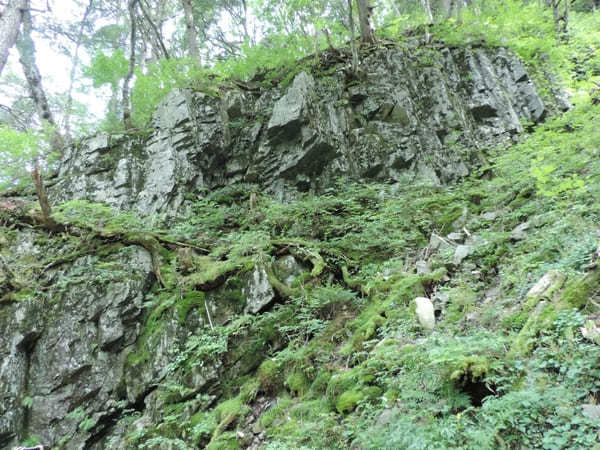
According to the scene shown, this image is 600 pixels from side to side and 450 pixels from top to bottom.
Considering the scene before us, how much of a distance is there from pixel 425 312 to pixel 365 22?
11915 millimetres

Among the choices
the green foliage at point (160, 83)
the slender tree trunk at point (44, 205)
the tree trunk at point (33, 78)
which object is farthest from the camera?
the tree trunk at point (33, 78)

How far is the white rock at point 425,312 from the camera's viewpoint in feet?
13.4

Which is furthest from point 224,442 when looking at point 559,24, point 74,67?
point 74,67

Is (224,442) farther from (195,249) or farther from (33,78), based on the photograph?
(33,78)

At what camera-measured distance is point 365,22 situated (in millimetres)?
12484

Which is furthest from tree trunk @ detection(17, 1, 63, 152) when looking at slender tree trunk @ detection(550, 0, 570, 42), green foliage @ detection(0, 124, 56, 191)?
slender tree trunk @ detection(550, 0, 570, 42)

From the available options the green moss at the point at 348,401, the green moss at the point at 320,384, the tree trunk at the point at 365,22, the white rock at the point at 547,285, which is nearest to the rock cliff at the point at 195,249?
the green moss at the point at 320,384

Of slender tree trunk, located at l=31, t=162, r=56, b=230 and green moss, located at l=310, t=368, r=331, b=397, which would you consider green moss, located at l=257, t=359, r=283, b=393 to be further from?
slender tree trunk, located at l=31, t=162, r=56, b=230

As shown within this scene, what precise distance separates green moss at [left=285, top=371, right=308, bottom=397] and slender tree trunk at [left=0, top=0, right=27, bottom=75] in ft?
Answer: 31.4

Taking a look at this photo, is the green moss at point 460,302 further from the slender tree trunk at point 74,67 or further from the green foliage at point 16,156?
the slender tree trunk at point 74,67

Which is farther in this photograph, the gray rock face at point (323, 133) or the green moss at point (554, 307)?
the gray rock face at point (323, 133)

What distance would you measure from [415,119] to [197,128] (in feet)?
22.9

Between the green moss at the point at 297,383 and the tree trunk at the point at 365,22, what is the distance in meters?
11.9

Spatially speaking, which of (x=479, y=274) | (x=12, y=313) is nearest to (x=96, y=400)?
(x=12, y=313)
